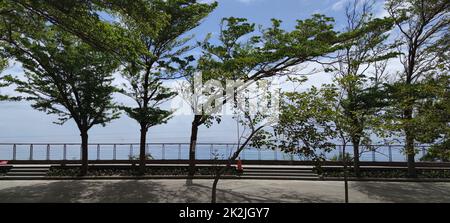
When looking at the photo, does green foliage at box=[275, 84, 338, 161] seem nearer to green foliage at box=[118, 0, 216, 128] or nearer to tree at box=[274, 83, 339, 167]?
tree at box=[274, 83, 339, 167]

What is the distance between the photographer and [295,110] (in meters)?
9.02

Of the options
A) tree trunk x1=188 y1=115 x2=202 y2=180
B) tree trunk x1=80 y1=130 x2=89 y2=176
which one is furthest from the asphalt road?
tree trunk x1=80 y1=130 x2=89 y2=176

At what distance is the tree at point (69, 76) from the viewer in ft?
63.5

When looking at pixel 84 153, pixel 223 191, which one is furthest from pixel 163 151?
pixel 223 191

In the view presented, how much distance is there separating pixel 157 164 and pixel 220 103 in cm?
881

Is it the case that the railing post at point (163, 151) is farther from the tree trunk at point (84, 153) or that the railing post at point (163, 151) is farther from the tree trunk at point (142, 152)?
the tree trunk at point (84, 153)

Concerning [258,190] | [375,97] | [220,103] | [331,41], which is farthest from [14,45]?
[375,97]

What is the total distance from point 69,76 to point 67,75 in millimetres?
111

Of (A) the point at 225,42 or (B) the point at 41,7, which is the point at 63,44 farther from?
(B) the point at 41,7

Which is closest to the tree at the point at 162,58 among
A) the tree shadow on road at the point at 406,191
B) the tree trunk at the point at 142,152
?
the tree trunk at the point at 142,152

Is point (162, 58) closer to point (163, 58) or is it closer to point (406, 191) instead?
point (163, 58)

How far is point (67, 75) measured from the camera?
789 inches

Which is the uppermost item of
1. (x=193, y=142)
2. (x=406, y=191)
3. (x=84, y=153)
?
(x=193, y=142)

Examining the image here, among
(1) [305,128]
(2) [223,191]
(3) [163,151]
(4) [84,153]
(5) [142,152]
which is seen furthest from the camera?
(3) [163,151]
